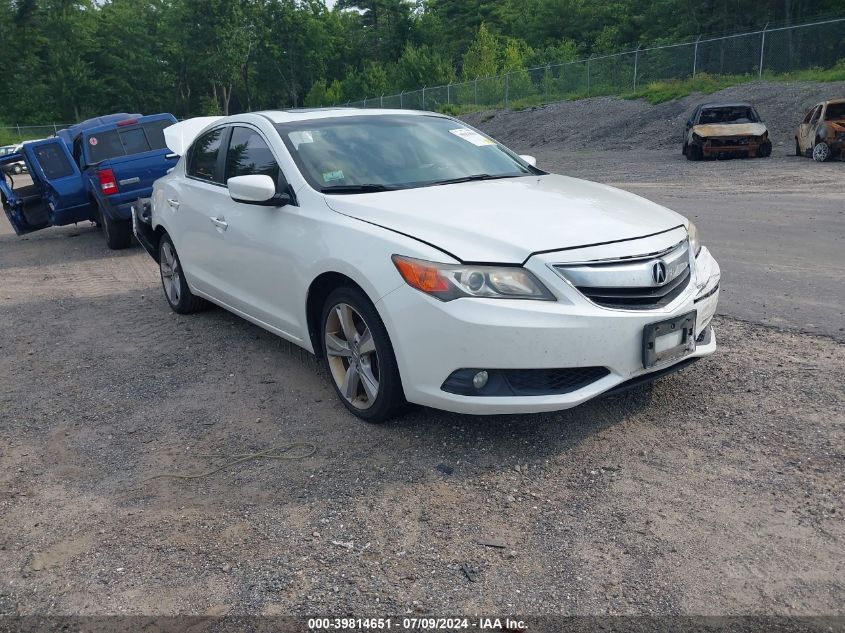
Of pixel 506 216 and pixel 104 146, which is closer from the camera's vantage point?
pixel 506 216

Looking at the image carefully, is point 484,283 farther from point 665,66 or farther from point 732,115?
point 665,66

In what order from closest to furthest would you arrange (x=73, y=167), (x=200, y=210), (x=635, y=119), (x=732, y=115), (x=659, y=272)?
(x=659, y=272)
(x=200, y=210)
(x=73, y=167)
(x=732, y=115)
(x=635, y=119)

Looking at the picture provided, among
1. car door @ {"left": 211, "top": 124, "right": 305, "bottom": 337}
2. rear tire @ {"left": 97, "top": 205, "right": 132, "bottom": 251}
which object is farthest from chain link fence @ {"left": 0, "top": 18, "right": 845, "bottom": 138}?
car door @ {"left": 211, "top": 124, "right": 305, "bottom": 337}

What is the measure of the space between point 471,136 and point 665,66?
95.2 feet

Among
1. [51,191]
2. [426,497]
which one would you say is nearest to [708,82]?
[51,191]

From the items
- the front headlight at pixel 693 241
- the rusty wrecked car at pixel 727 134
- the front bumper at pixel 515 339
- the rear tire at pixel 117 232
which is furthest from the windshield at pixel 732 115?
the front bumper at pixel 515 339

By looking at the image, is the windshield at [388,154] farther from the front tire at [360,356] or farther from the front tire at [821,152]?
the front tire at [821,152]

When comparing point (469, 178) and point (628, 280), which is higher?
point (469, 178)

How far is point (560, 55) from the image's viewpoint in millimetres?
48094

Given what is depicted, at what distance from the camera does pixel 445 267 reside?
3592mm

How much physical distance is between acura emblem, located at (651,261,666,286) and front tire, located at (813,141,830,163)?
16.3 m

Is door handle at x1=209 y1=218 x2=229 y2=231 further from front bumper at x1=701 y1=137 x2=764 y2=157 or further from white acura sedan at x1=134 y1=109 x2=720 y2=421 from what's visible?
front bumper at x1=701 y1=137 x2=764 y2=157

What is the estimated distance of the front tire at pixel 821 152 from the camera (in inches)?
689

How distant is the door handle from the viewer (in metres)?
5.36
